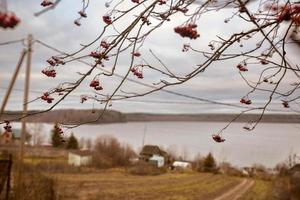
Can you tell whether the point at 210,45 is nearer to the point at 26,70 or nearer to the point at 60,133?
the point at 60,133

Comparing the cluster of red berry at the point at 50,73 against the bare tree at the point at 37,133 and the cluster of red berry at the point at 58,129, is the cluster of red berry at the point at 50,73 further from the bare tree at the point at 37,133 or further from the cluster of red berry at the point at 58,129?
the bare tree at the point at 37,133

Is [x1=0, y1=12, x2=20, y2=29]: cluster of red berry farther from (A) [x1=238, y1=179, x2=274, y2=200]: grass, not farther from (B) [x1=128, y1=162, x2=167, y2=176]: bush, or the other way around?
(B) [x1=128, y1=162, x2=167, y2=176]: bush

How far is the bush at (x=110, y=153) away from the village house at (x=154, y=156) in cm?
140

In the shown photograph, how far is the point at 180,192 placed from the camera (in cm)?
2652

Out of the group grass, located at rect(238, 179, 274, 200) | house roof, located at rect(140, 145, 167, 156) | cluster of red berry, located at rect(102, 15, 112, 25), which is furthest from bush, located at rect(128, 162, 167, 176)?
cluster of red berry, located at rect(102, 15, 112, 25)

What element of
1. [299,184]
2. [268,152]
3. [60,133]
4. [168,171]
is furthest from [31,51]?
[268,152]

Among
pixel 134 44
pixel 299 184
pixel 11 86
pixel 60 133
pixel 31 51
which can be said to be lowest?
pixel 299 184

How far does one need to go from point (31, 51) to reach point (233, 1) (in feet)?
49.8

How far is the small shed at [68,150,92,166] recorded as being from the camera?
1852 inches

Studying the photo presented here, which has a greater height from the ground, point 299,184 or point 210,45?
point 210,45

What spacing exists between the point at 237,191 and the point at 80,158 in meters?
22.0

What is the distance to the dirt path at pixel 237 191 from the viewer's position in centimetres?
2502

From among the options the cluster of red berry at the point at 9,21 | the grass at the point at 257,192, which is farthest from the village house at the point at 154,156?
the cluster of red berry at the point at 9,21

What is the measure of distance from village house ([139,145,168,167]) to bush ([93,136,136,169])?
4.59 feet
